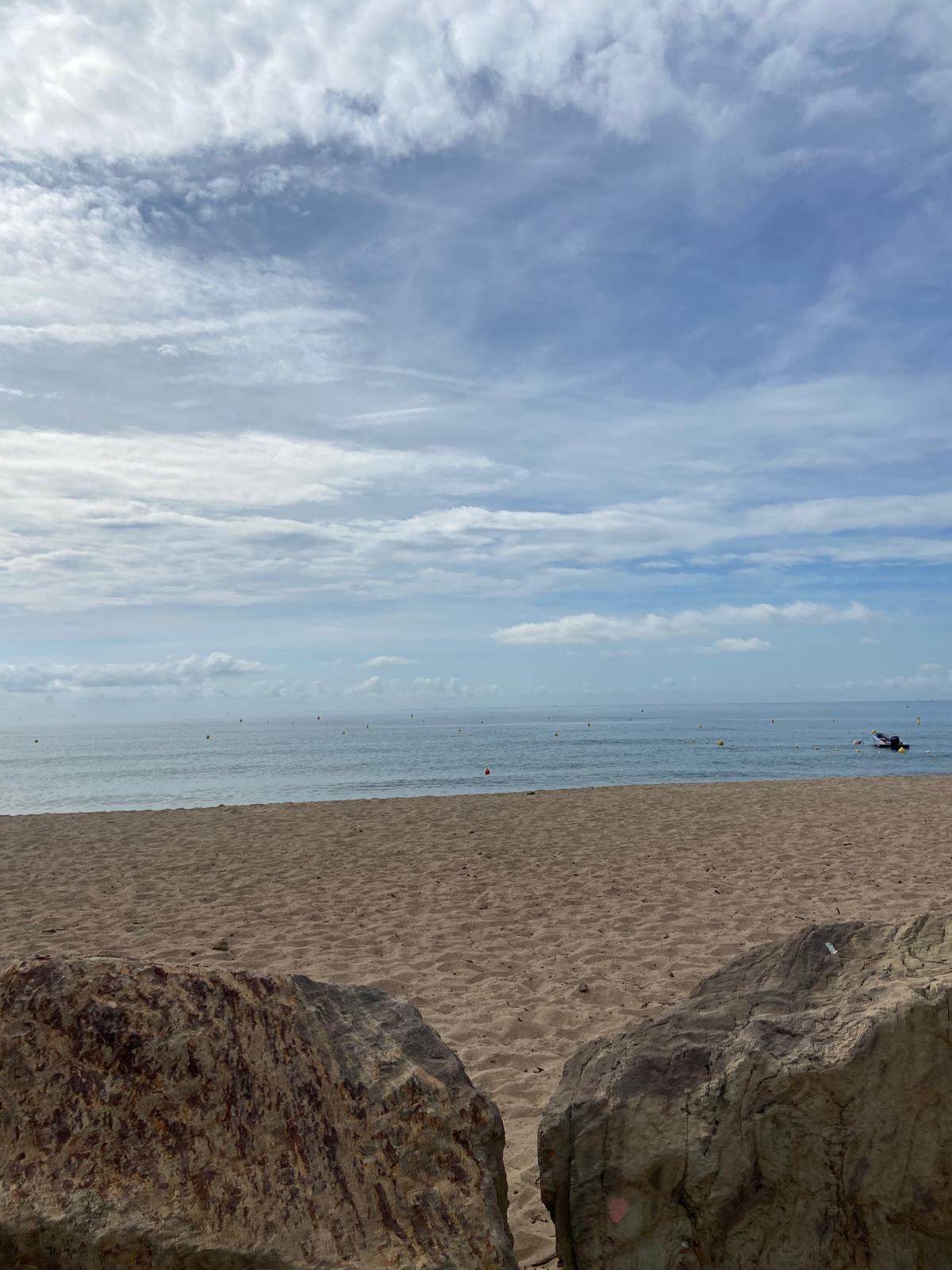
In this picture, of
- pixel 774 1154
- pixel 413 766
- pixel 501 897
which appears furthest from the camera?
pixel 413 766

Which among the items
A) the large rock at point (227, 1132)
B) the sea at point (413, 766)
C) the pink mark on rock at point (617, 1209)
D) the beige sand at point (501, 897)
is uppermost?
the large rock at point (227, 1132)

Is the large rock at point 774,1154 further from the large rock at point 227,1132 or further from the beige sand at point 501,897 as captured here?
the beige sand at point 501,897

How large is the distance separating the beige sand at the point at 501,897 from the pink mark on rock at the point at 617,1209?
1032 mm

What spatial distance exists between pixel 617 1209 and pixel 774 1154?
1.78ft

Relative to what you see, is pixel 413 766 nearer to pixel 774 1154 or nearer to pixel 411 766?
pixel 411 766

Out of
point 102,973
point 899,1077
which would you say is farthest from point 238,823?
point 899,1077

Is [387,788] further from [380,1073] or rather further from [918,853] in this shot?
[380,1073]

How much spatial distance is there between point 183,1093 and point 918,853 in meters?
13.2

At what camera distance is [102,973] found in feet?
10.6

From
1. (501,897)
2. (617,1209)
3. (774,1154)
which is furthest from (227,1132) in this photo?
(501,897)

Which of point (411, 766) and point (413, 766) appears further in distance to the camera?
point (411, 766)

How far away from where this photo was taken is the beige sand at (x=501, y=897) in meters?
6.70

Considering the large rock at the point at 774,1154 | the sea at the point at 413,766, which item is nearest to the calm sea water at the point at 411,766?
the sea at the point at 413,766

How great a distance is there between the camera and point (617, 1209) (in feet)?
9.43
